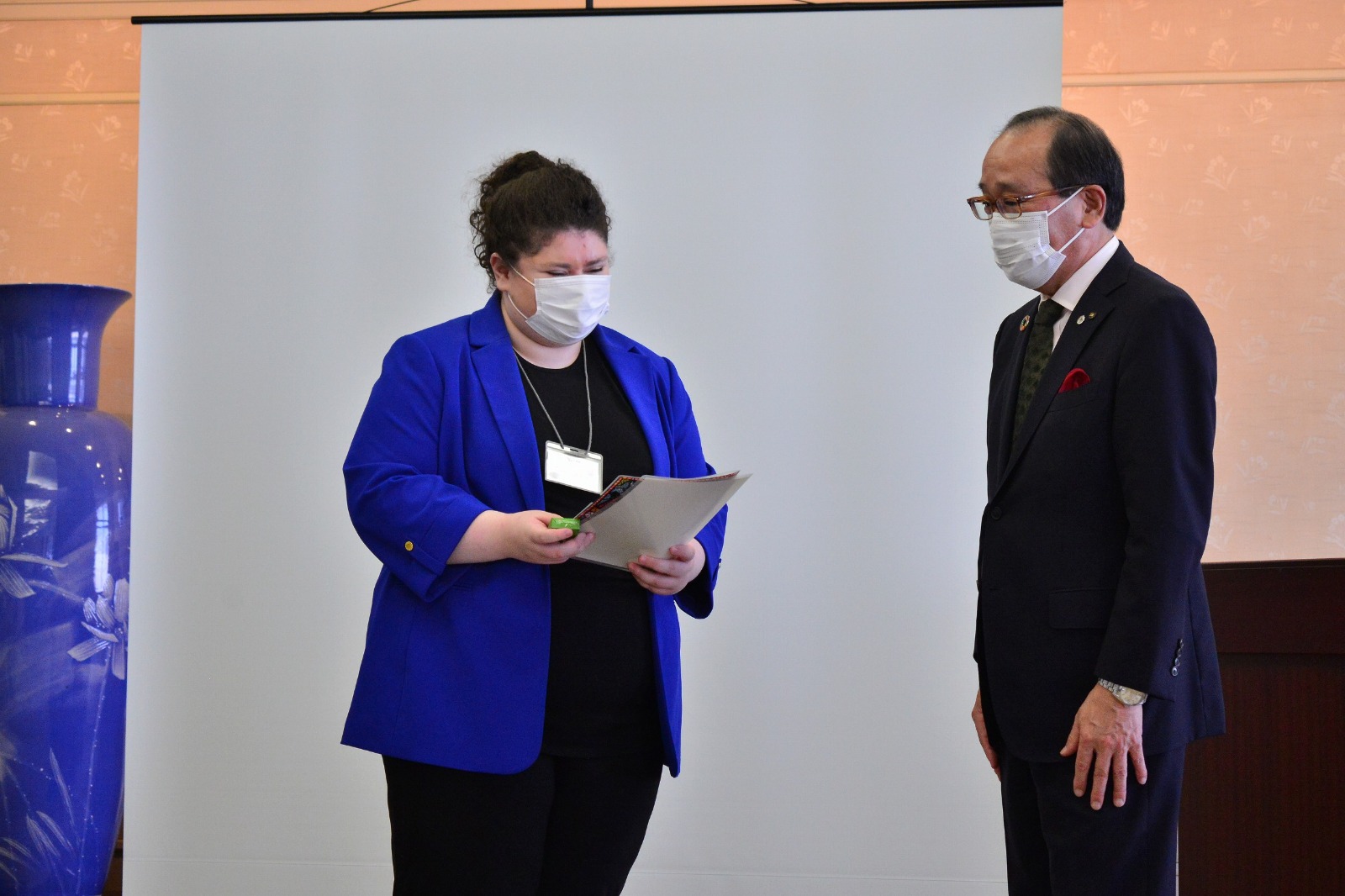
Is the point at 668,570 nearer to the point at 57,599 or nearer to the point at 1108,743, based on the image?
the point at 1108,743

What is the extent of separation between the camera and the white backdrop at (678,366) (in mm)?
2674

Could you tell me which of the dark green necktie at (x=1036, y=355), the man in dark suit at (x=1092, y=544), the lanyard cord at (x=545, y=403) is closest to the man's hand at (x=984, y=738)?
the man in dark suit at (x=1092, y=544)

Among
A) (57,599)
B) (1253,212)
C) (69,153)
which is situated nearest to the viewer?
(57,599)

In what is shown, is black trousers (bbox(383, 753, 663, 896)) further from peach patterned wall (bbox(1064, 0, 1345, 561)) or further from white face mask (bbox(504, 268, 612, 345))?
peach patterned wall (bbox(1064, 0, 1345, 561))

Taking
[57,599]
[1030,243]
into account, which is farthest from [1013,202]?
[57,599]

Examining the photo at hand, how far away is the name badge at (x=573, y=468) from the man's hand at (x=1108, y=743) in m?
0.70

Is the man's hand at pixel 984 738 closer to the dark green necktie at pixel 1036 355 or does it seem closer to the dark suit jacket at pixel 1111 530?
the dark suit jacket at pixel 1111 530

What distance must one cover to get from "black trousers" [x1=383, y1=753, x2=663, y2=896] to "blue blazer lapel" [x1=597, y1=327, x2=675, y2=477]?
0.44 m

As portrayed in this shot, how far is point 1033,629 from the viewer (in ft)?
4.91

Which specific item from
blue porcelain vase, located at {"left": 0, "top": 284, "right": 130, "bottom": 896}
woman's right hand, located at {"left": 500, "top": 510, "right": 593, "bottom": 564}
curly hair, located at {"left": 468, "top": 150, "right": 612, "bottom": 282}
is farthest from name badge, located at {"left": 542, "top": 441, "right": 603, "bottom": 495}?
blue porcelain vase, located at {"left": 0, "top": 284, "right": 130, "bottom": 896}

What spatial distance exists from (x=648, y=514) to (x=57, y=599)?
186cm

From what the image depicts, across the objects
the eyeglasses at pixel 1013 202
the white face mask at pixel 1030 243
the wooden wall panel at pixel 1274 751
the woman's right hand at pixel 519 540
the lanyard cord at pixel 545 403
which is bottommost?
the wooden wall panel at pixel 1274 751

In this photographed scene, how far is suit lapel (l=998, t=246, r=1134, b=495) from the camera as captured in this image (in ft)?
4.91

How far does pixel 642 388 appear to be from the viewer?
1741 millimetres
